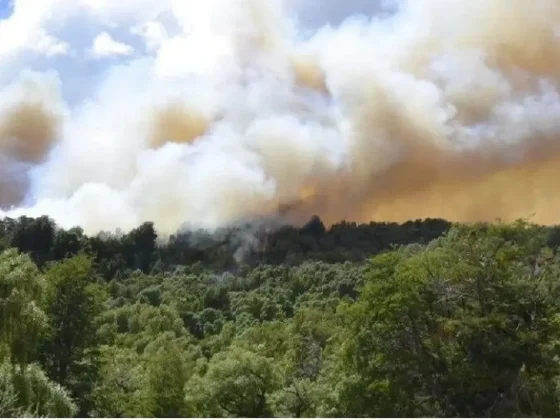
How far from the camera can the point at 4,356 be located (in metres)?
14.6

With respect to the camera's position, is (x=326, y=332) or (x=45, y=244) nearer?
(x=326, y=332)

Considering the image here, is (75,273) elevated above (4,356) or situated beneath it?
elevated above

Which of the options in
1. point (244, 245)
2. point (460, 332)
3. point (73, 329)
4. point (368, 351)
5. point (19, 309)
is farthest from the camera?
point (244, 245)

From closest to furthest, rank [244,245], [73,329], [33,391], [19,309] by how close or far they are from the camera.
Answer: [19,309] → [33,391] → [73,329] → [244,245]

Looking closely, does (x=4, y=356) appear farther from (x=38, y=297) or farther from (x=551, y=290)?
(x=551, y=290)

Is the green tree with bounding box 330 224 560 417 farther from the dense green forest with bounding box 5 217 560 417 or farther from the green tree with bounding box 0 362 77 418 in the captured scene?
the green tree with bounding box 0 362 77 418

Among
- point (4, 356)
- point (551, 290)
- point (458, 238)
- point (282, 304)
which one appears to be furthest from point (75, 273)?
point (282, 304)

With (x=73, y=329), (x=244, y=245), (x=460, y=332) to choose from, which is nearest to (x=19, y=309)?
(x=73, y=329)

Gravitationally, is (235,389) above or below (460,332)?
below

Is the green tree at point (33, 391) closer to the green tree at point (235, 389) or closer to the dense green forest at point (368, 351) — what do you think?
the dense green forest at point (368, 351)

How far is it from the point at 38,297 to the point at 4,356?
4.75ft

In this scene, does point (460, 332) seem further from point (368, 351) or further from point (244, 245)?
point (244, 245)

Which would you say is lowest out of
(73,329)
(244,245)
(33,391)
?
(33,391)

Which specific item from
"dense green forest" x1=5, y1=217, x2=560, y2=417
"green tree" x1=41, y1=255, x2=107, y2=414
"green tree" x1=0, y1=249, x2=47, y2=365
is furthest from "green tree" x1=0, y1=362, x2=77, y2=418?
"green tree" x1=41, y1=255, x2=107, y2=414
